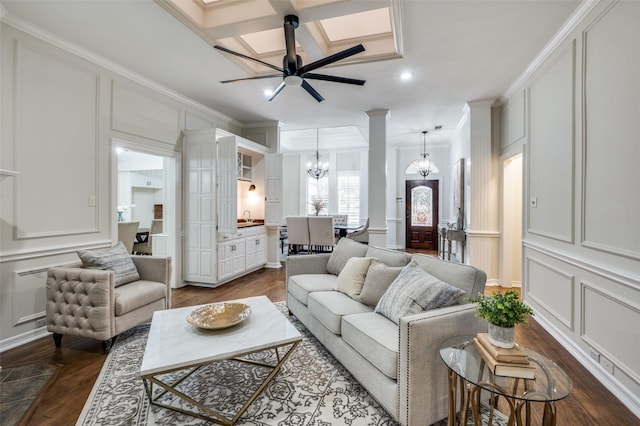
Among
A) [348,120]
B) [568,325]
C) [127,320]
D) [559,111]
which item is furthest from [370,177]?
[127,320]

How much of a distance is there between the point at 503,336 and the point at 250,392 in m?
1.59

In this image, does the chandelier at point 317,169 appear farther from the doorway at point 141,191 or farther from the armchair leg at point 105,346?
the armchair leg at point 105,346

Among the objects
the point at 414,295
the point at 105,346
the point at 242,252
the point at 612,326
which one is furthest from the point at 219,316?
the point at 242,252

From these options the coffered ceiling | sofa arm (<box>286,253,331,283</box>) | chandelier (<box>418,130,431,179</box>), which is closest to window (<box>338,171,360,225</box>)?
chandelier (<box>418,130,431,179</box>)

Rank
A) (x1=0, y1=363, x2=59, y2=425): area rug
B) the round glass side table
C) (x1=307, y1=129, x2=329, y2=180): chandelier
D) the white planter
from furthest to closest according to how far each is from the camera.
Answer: (x1=307, y1=129, x2=329, y2=180): chandelier < (x1=0, y1=363, x2=59, y2=425): area rug < the white planter < the round glass side table

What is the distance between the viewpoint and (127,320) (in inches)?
104

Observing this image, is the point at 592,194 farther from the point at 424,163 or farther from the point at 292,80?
the point at 424,163

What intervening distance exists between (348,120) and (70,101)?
13.7ft

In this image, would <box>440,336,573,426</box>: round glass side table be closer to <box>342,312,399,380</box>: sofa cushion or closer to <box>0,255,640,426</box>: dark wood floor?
<box>342,312,399,380</box>: sofa cushion

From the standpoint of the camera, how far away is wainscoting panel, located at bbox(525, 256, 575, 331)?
2662 millimetres

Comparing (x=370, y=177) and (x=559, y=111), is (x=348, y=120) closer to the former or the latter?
(x=370, y=177)

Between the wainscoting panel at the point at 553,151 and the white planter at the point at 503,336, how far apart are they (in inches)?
76.6

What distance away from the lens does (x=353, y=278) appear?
8.46 feet

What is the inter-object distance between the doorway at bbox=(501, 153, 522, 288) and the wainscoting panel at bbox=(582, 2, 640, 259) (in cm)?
205
